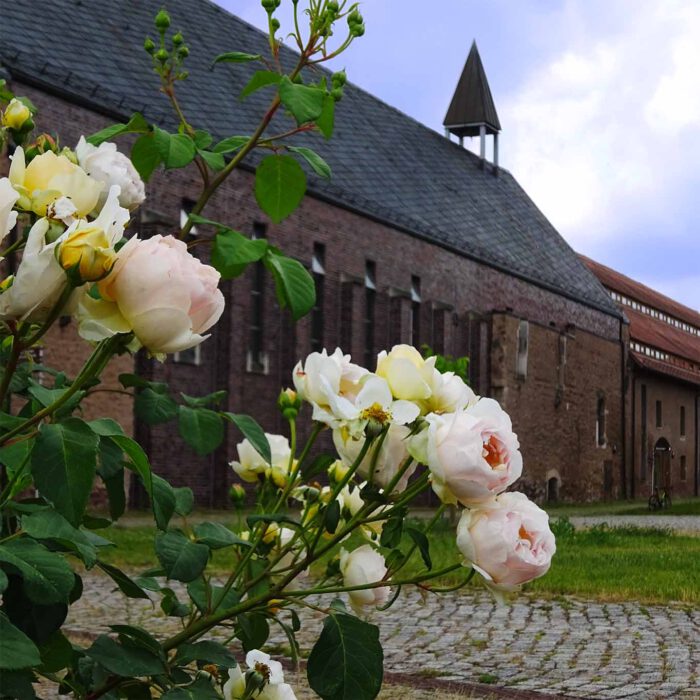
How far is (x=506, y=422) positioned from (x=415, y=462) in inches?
7.8

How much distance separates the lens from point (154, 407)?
2170mm

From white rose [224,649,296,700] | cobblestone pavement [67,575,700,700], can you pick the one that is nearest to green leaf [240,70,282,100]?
white rose [224,649,296,700]

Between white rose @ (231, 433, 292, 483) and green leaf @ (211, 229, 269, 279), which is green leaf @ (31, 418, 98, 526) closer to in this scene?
green leaf @ (211, 229, 269, 279)

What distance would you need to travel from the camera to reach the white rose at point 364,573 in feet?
6.78

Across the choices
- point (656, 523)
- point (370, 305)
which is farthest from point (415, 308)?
point (656, 523)

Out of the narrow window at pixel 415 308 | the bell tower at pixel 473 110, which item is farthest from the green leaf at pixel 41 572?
the bell tower at pixel 473 110

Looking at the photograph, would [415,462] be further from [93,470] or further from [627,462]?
[627,462]

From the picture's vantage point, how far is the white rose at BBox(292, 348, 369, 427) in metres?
1.85

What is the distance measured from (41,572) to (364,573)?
63cm

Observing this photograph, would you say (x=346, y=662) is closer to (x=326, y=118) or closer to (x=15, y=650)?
(x=15, y=650)

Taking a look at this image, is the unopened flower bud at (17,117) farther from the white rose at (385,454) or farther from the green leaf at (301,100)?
the white rose at (385,454)

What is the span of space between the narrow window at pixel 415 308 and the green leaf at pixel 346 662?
93.1 feet

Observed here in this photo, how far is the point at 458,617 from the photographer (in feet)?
27.9

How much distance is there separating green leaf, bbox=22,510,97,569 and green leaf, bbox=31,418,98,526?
20cm
